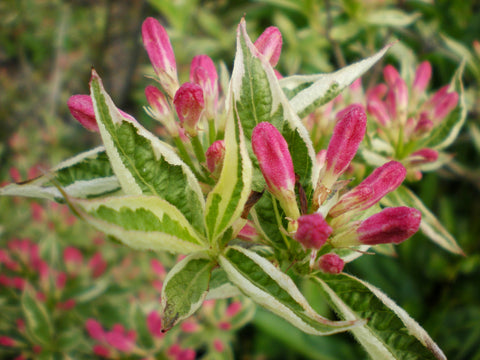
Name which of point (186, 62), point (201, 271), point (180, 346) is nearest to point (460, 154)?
point (186, 62)

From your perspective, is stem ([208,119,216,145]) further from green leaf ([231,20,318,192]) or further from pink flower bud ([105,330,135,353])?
pink flower bud ([105,330,135,353])

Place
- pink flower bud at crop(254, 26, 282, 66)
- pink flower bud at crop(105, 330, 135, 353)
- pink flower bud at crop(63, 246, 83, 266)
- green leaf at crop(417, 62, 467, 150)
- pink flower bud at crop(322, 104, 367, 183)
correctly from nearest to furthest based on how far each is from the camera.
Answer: pink flower bud at crop(322, 104, 367, 183), pink flower bud at crop(254, 26, 282, 66), green leaf at crop(417, 62, 467, 150), pink flower bud at crop(105, 330, 135, 353), pink flower bud at crop(63, 246, 83, 266)

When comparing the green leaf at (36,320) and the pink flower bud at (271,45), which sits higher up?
the pink flower bud at (271,45)

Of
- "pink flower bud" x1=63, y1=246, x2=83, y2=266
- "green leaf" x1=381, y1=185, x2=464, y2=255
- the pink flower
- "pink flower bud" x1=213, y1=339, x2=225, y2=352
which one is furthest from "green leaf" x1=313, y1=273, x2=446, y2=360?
"pink flower bud" x1=63, y1=246, x2=83, y2=266

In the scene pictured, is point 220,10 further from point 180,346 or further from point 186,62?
point 180,346

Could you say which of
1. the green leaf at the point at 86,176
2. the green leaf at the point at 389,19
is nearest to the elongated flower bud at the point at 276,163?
the green leaf at the point at 86,176

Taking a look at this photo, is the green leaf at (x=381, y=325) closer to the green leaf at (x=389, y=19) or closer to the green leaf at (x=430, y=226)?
the green leaf at (x=430, y=226)
